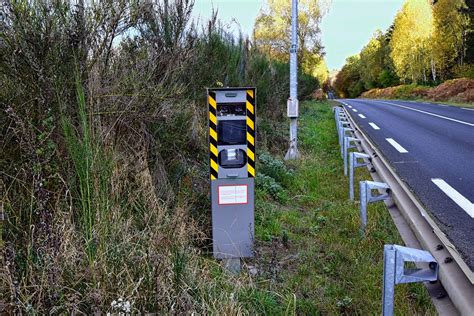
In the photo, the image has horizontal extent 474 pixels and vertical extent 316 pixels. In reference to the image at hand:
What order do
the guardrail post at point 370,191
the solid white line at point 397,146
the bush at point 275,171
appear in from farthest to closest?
the solid white line at point 397,146, the bush at point 275,171, the guardrail post at point 370,191

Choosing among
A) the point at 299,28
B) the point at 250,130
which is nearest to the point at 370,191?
the point at 250,130

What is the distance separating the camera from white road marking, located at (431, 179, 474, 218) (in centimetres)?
522

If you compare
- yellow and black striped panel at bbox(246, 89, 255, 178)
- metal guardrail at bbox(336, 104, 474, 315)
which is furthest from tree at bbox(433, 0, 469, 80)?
yellow and black striped panel at bbox(246, 89, 255, 178)

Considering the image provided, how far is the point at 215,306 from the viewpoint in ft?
9.23

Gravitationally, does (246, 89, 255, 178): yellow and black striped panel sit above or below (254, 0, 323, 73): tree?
below

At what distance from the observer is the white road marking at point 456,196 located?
5.22 metres

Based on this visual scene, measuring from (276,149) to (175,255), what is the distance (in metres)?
7.23

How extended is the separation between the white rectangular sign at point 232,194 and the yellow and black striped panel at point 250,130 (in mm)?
160

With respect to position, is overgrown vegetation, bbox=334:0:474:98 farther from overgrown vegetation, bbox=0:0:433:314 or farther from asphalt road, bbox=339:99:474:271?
overgrown vegetation, bbox=0:0:433:314

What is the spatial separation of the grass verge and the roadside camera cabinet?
0.34m

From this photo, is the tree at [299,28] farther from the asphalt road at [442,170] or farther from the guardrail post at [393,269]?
the guardrail post at [393,269]

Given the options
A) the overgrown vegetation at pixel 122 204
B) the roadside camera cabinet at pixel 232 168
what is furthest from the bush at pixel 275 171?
the roadside camera cabinet at pixel 232 168

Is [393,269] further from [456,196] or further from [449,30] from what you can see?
[449,30]

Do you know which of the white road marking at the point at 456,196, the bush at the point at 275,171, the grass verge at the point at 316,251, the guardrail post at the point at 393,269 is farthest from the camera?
the bush at the point at 275,171
